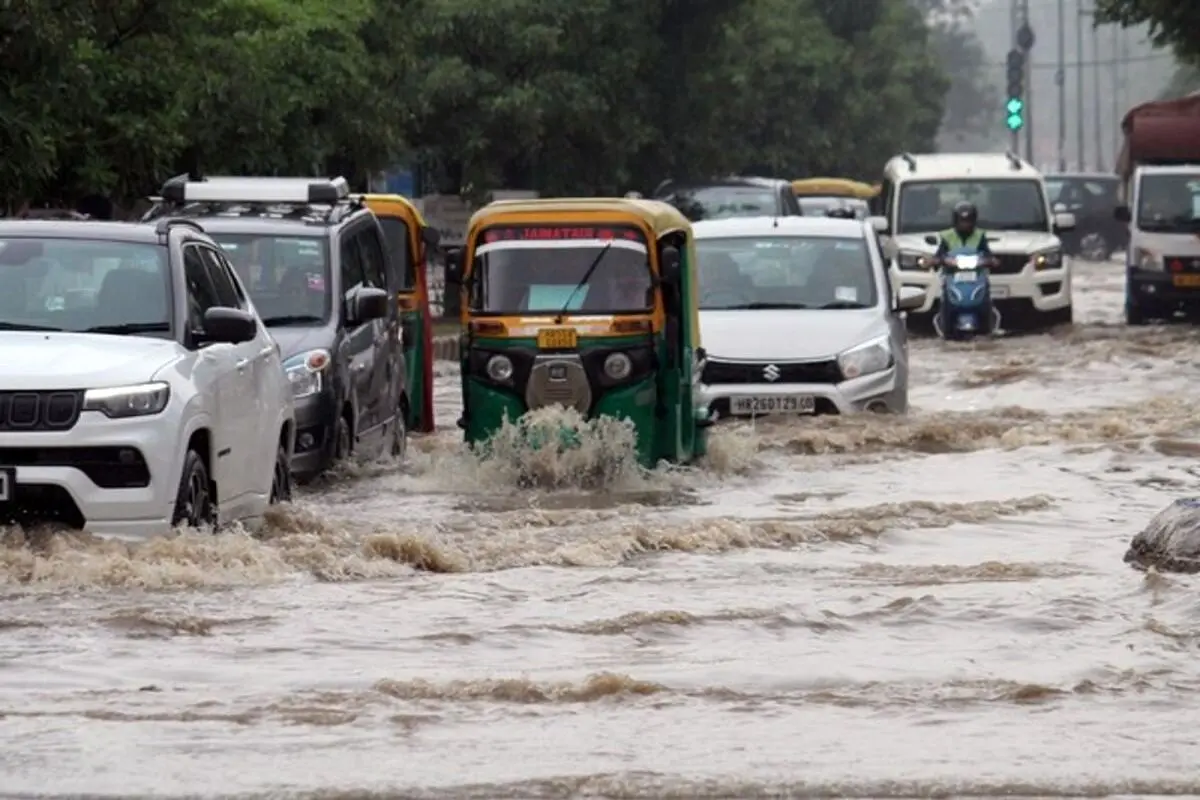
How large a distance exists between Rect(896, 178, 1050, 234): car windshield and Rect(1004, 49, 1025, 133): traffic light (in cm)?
1599

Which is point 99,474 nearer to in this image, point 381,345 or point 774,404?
point 381,345

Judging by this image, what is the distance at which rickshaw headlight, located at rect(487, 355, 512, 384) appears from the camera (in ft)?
51.1

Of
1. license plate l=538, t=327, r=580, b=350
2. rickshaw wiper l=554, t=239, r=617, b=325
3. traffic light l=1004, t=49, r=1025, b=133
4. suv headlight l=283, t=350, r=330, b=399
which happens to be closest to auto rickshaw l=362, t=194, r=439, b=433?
suv headlight l=283, t=350, r=330, b=399

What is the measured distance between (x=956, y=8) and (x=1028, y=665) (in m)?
126

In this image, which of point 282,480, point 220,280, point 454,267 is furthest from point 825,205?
point 220,280

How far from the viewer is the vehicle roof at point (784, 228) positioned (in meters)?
20.4

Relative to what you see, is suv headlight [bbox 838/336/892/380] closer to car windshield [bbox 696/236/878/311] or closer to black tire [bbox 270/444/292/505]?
car windshield [bbox 696/236/878/311]

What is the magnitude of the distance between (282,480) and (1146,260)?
19.8 metres

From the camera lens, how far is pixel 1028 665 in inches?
380

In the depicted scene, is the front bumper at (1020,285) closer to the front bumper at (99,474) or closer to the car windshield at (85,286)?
the car windshield at (85,286)

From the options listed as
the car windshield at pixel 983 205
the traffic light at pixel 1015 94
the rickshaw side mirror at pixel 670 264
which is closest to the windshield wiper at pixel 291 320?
the rickshaw side mirror at pixel 670 264

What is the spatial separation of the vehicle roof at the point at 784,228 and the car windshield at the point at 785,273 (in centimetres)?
8

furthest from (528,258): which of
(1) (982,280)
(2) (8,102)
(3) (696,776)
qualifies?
(1) (982,280)

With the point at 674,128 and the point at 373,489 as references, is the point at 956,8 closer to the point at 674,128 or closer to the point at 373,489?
the point at 674,128
